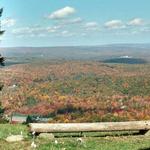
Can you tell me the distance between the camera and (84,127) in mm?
27969

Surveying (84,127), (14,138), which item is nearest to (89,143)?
(84,127)

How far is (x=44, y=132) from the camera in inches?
1089

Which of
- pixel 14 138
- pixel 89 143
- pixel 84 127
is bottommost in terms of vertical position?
pixel 89 143

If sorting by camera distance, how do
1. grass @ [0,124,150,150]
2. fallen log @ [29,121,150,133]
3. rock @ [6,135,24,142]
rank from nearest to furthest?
grass @ [0,124,150,150] < rock @ [6,135,24,142] < fallen log @ [29,121,150,133]

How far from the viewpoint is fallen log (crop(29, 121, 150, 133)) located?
27500mm

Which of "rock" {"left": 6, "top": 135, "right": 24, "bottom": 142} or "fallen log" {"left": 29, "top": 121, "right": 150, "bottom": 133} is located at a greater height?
"fallen log" {"left": 29, "top": 121, "right": 150, "bottom": 133}

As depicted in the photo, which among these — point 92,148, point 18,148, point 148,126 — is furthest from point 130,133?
point 18,148

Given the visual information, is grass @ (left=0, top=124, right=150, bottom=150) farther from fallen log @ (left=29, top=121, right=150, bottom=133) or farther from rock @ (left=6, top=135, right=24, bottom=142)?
fallen log @ (left=29, top=121, right=150, bottom=133)

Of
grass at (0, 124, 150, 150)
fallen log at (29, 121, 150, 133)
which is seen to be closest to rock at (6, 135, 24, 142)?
grass at (0, 124, 150, 150)

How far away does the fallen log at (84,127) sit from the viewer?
27500 mm

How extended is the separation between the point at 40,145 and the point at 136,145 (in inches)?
222

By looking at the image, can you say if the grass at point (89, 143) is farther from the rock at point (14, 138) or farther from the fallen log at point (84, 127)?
the fallen log at point (84, 127)

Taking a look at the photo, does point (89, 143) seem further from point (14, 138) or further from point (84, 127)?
point (14, 138)

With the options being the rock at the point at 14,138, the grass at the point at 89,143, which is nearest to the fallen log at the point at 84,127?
the grass at the point at 89,143
